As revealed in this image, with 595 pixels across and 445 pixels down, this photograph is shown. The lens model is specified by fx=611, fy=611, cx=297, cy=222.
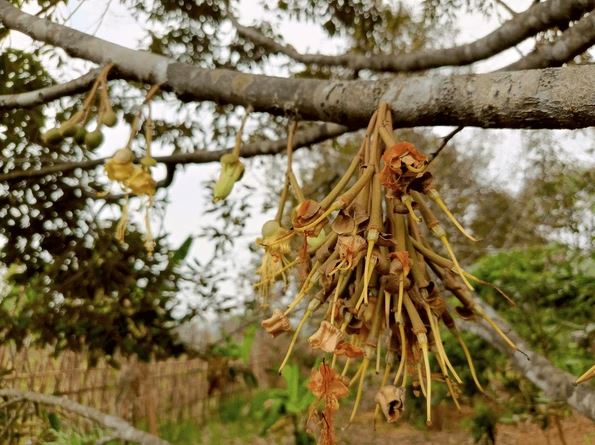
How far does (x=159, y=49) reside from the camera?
304 cm

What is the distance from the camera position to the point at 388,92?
2.87 ft

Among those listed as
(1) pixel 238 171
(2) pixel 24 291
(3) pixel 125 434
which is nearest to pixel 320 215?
(1) pixel 238 171

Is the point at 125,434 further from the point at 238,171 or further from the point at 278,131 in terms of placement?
the point at 278,131

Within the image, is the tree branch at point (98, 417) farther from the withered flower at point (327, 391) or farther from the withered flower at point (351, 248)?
the withered flower at point (351, 248)

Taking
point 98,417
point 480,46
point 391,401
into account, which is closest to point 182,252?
point 98,417

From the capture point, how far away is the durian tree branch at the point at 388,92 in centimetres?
66

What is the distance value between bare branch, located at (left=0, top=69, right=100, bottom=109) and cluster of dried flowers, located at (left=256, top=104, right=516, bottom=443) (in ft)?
2.41

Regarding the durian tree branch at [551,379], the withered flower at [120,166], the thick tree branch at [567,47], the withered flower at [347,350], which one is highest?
the thick tree branch at [567,47]

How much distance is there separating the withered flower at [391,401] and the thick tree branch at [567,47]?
3.51ft

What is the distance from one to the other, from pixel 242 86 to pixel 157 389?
16.2 feet

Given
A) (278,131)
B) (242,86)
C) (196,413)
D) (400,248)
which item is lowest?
(196,413)

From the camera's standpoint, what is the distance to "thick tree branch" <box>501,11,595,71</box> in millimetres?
1391

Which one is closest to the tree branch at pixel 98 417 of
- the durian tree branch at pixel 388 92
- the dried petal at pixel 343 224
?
the durian tree branch at pixel 388 92

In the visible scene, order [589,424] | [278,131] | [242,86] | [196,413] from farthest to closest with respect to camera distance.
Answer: [196,413] → [589,424] → [278,131] → [242,86]
